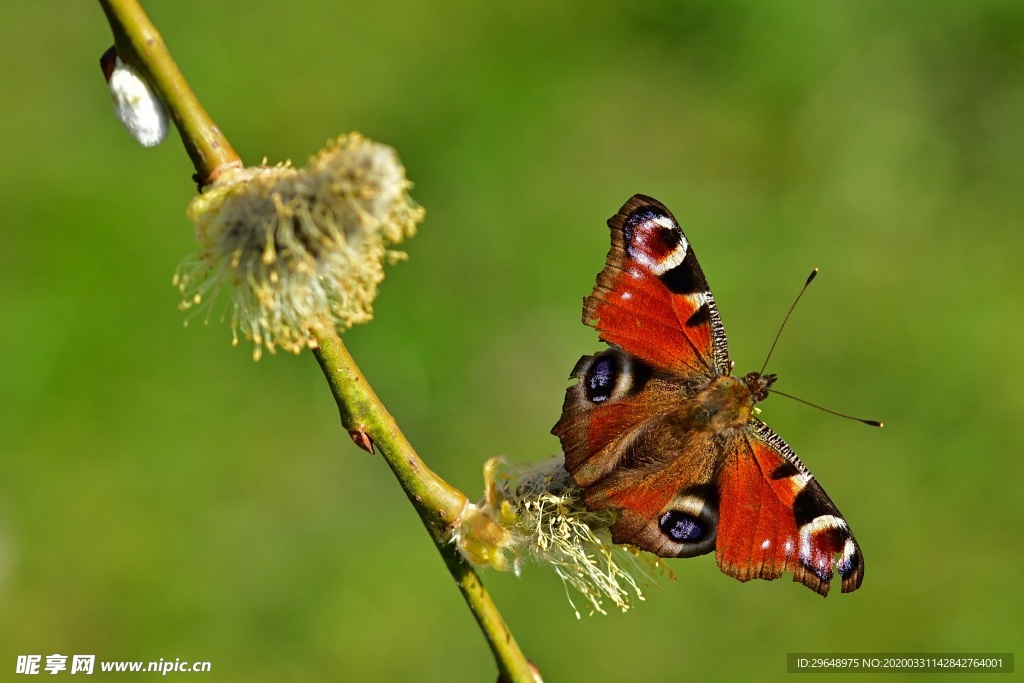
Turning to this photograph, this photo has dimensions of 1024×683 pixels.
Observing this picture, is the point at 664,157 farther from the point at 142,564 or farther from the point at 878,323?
the point at 142,564

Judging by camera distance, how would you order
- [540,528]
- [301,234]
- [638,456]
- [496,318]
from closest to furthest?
1. [301,234]
2. [540,528]
3. [638,456]
4. [496,318]

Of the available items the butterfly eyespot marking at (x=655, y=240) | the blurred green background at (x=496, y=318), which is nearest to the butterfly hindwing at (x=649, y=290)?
the butterfly eyespot marking at (x=655, y=240)

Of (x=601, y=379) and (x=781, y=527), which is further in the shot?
(x=601, y=379)

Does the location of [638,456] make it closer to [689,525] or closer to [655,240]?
[689,525]

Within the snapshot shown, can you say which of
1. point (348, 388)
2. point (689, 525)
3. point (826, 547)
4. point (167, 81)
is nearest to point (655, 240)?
point (689, 525)

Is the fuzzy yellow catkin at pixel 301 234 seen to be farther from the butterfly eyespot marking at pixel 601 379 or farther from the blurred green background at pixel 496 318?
the blurred green background at pixel 496 318

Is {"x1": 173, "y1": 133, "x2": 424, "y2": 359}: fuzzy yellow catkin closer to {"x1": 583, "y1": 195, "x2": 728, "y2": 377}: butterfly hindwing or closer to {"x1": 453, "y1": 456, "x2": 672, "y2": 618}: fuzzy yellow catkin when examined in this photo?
{"x1": 453, "y1": 456, "x2": 672, "y2": 618}: fuzzy yellow catkin
